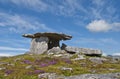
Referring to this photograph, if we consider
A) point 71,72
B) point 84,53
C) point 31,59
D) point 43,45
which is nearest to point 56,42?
point 43,45

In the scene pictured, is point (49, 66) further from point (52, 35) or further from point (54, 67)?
point (52, 35)

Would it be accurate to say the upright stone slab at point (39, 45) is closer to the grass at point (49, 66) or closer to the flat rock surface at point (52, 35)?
the flat rock surface at point (52, 35)

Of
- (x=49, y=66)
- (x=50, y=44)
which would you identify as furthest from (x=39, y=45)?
(x=49, y=66)

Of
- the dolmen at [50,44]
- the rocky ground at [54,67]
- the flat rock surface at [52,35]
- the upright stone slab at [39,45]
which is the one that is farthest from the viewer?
the flat rock surface at [52,35]

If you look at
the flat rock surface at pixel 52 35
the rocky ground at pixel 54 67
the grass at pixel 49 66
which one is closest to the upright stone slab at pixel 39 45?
the flat rock surface at pixel 52 35

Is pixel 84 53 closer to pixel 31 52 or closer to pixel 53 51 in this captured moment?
pixel 53 51

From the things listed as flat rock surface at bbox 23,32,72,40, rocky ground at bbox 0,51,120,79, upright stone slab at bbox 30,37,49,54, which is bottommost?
rocky ground at bbox 0,51,120,79

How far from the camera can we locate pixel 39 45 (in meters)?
65.7

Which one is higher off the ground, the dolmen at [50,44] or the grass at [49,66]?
the dolmen at [50,44]

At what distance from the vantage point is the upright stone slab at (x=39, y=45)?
2544 inches

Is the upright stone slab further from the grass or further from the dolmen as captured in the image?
the grass

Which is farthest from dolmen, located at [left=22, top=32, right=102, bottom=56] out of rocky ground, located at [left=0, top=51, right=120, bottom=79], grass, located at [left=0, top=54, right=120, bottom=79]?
grass, located at [left=0, top=54, right=120, bottom=79]

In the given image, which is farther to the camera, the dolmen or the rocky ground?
the dolmen

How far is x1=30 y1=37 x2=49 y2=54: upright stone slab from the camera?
212 ft
